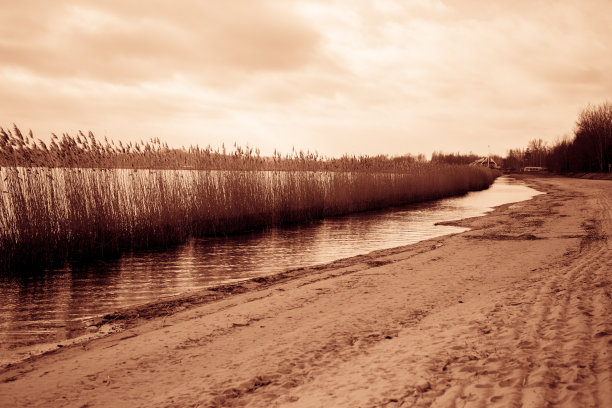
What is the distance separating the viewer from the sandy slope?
9.84 feet

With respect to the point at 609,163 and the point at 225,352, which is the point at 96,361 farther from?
the point at 609,163

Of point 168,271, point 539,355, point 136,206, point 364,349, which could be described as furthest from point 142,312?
point 136,206

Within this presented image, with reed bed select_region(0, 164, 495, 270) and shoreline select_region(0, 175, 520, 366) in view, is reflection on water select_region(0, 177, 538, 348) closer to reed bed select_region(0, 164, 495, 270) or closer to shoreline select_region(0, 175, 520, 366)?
shoreline select_region(0, 175, 520, 366)

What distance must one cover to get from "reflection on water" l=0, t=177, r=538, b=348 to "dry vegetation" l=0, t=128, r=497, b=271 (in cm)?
66

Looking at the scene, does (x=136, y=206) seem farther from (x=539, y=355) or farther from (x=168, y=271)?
(x=539, y=355)

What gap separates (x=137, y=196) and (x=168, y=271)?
9.82 ft

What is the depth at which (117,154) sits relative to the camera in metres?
10.4

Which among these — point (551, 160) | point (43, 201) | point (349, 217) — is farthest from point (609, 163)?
point (43, 201)

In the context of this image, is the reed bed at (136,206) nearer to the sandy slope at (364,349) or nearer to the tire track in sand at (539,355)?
the sandy slope at (364,349)

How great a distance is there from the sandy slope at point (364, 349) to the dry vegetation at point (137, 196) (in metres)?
4.33

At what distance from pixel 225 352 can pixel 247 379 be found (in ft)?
2.21

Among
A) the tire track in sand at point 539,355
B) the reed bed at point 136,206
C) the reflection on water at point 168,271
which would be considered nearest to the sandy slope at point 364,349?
the tire track in sand at point 539,355

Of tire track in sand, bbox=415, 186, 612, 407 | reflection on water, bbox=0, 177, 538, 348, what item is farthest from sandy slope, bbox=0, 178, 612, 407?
reflection on water, bbox=0, 177, 538, 348

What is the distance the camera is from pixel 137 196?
34.6ft
